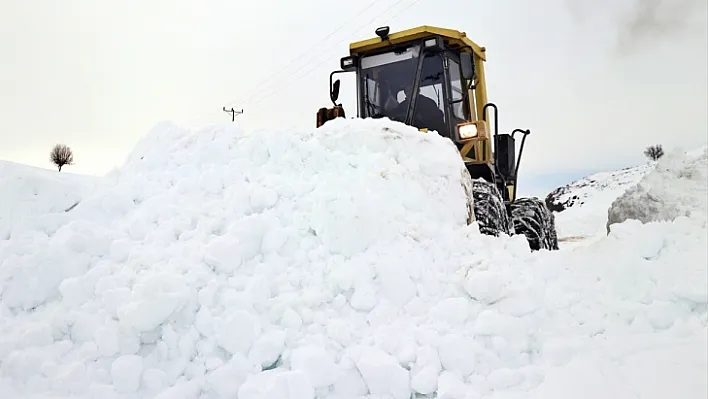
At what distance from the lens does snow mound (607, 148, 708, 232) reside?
219 inches

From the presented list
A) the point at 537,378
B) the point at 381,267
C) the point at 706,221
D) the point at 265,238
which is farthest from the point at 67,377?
the point at 706,221

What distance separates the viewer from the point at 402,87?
5.98 metres

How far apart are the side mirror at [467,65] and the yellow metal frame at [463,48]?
0.72 feet

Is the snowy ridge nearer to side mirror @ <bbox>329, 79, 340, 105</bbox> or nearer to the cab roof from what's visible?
the cab roof

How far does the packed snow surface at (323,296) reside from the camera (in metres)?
2.37

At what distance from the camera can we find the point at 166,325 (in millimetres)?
2547

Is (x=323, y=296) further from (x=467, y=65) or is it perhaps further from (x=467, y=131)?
(x=467, y=65)

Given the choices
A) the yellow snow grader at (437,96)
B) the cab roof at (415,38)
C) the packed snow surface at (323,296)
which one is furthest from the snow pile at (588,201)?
the packed snow surface at (323,296)

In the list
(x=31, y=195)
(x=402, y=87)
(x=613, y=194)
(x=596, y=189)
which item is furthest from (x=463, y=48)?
(x=596, y=189)

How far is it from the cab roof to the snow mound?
102 inches

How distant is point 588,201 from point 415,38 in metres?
9.07

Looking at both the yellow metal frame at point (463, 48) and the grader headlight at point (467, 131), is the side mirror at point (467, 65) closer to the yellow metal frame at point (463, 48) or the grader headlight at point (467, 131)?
the yellow metal frame at point (463, 48)

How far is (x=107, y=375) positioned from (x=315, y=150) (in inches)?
81.4

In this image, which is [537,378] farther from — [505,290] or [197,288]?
[197,288]
